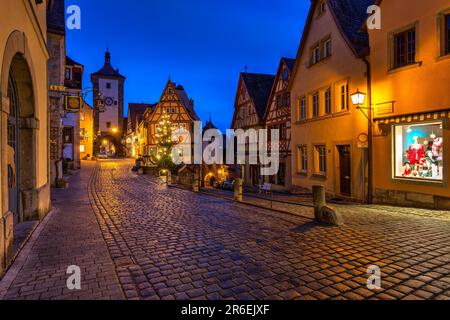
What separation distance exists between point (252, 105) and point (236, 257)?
2241 centimetres

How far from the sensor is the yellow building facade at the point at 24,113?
5801mm

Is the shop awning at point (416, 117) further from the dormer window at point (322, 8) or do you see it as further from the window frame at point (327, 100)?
the dormer window at point (322, 8)

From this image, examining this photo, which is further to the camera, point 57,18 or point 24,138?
point 57,18

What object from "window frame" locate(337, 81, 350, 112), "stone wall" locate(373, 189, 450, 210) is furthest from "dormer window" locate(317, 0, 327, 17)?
"stone wall" locate(373, 189, 450, 210)

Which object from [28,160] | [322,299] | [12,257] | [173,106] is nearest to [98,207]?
[28,160]

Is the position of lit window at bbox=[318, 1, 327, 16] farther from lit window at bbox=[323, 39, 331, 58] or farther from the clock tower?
the clock tower

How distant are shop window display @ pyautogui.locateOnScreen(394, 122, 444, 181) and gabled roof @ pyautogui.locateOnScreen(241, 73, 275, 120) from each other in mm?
14824

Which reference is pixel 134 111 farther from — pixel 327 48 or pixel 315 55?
pixel 327 48

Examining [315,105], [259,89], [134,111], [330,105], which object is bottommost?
[330,105]

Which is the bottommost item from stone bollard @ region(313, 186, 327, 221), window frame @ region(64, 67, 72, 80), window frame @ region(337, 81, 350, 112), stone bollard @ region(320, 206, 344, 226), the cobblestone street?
the cobblestone street

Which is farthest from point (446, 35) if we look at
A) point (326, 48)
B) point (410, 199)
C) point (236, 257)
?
point (236, 257)

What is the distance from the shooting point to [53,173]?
17.2 metres

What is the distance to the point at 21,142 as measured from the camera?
777 centimetres

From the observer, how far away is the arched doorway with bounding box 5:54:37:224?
7219mm
